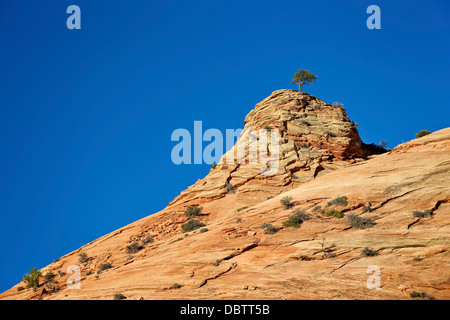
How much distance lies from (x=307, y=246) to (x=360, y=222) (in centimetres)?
358

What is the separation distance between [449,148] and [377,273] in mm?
15014

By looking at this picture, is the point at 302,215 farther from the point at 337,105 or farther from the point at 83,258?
the point at 337,105

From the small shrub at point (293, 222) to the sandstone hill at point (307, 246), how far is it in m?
0.08

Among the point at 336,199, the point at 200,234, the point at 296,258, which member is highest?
the point at 336,199

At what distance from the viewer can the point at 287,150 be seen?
40.9m

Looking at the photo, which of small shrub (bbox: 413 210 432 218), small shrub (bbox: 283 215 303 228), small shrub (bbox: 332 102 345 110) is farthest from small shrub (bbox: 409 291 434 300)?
small shrub (bbox: 332 102 345 110)

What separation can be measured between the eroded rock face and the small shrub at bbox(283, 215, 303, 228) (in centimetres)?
1253

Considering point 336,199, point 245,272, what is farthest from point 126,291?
point 336,199

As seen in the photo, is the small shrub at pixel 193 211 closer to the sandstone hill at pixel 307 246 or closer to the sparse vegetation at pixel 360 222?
the sandstone hill at pixel 307 246

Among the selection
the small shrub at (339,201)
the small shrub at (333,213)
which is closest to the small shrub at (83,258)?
the small shrub at (333,213)

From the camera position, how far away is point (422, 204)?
70.9 ft

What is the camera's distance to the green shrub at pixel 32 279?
27.8 metres

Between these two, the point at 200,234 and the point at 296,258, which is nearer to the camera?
the point at 296,258
